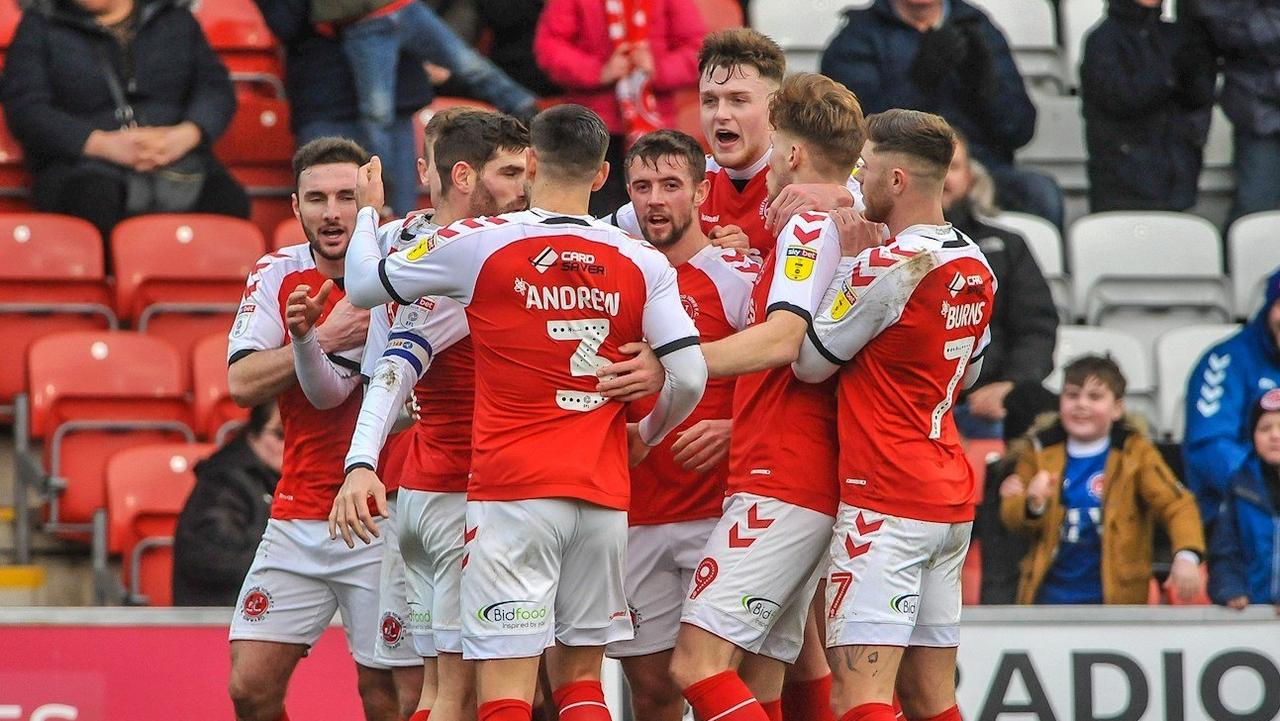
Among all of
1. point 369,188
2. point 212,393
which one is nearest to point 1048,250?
point 212,393

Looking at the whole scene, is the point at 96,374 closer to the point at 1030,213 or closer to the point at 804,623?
the point at 804,623

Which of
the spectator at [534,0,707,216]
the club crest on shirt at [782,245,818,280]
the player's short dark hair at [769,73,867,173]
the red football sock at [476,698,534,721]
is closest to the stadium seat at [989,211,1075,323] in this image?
the spectator at [534,0,707,216]

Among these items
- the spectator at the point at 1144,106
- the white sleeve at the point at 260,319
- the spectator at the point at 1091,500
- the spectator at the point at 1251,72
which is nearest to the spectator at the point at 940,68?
the spectator at the point at 1144,106

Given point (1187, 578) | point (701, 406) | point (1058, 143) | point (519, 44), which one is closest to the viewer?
point (701, 406)

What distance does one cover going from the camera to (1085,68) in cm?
1191

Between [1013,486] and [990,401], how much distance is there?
0.98m

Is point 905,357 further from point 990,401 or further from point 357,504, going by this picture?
point 990,401

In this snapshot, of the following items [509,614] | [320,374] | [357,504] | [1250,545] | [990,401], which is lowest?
[1250,545]

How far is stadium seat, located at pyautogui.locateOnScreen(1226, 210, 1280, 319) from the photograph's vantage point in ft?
39.0

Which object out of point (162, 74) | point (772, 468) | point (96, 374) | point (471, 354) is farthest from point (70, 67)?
point (772, 468)

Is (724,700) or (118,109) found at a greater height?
(118,109)

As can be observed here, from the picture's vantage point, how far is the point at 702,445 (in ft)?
22.9

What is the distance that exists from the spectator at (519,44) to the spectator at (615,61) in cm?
62

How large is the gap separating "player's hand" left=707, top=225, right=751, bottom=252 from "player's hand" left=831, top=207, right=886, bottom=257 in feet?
1.83
